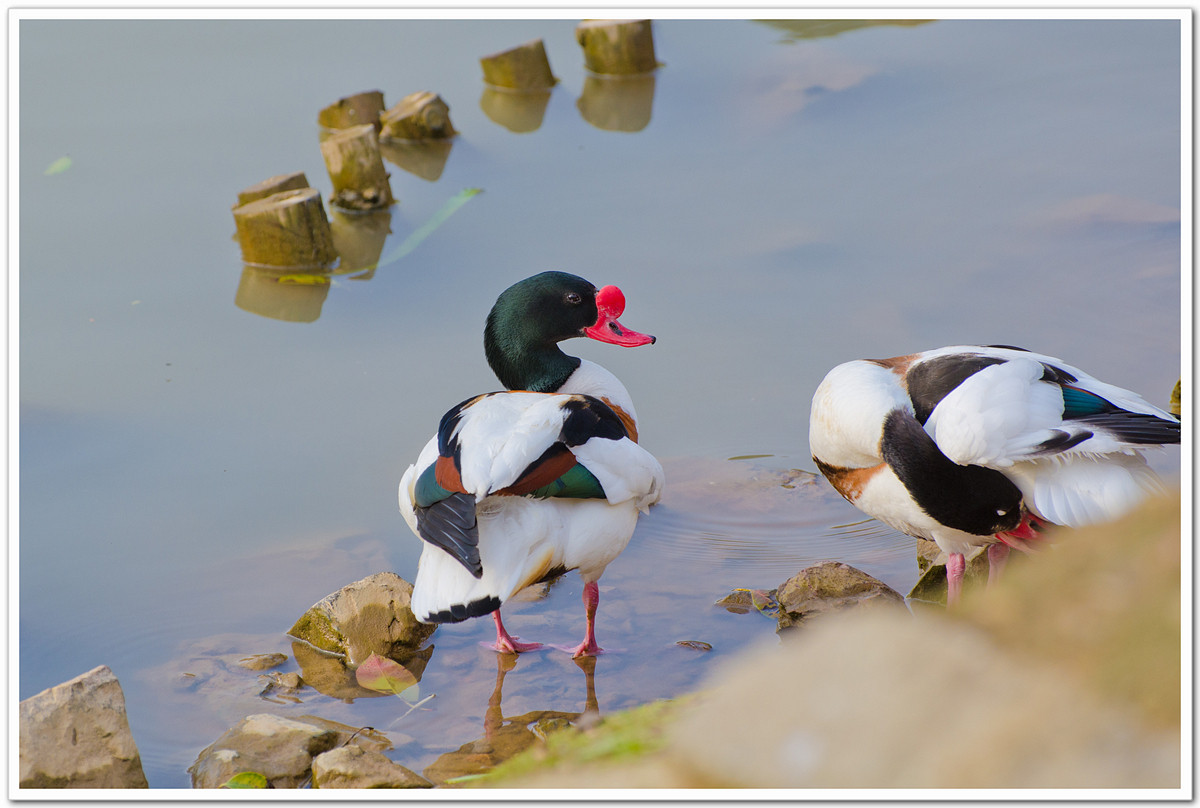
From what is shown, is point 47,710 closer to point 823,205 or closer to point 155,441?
point 155,441

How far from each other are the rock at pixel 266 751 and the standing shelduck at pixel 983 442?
1946 mm

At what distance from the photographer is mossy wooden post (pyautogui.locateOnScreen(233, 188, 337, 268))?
6629mm

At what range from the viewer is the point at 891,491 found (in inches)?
141

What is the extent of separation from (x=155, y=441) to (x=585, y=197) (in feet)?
11.1

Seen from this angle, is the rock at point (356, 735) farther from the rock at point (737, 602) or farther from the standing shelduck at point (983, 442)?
the standing shelduck at point (983, 442)

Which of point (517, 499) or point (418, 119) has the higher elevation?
point (418, 119)

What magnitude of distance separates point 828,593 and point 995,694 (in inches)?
87.4

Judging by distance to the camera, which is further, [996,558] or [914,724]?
[996,558]

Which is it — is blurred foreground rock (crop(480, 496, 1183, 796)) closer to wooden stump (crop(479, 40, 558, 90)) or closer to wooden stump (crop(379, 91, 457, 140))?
wooden stump (crop(379, 91, 457, 140))

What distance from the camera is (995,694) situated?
5.30 ft

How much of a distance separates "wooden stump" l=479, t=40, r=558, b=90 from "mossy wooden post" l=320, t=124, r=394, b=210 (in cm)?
214

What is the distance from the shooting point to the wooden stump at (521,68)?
9016 millimetres

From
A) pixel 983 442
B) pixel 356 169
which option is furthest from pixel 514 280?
pixel 983 442

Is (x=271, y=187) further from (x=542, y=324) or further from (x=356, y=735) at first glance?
(x=356, y=735)
